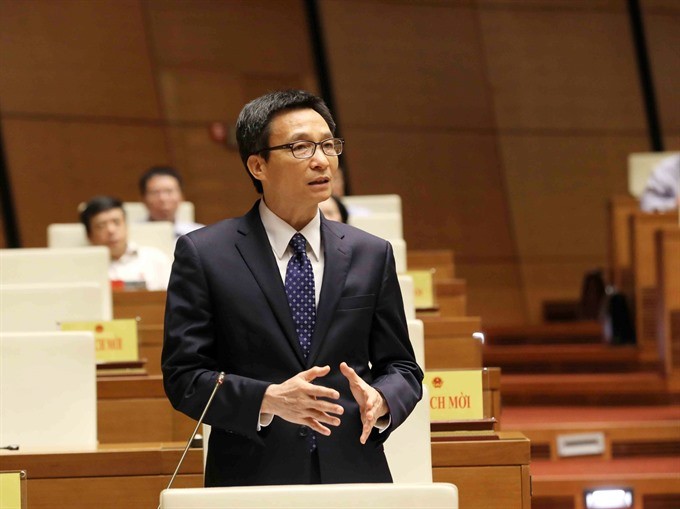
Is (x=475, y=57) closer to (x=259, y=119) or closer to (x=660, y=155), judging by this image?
(x=660, y=155)

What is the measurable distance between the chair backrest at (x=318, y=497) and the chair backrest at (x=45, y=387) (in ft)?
4.32

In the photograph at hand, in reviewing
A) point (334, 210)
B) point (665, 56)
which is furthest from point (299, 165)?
point (665, 56)

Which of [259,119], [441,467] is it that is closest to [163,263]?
[441,467]

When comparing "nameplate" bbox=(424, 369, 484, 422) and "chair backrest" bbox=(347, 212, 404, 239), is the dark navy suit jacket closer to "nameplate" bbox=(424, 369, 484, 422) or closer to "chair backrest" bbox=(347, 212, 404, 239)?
"nameplate" bbox=(424, 369, 484, 422)

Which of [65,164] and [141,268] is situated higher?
[65,164]

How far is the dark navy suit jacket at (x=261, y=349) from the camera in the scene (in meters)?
1.82

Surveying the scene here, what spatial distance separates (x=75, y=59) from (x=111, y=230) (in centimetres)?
192

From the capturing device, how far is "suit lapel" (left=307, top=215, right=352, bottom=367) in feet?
5.99

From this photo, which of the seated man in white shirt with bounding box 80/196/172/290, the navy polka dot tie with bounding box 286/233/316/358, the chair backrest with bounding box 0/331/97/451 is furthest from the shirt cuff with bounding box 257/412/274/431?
the seated man in white shirt with bounding box 80/196/172/290

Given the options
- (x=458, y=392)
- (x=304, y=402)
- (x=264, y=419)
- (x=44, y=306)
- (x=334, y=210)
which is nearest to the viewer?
(x=304, y=402)

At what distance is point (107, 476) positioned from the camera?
2562 millimetres

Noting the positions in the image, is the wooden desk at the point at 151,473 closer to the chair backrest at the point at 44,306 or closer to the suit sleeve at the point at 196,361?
the suit sleeve at the point at 196,361

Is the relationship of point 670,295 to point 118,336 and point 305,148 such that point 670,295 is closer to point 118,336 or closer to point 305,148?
point 118,336

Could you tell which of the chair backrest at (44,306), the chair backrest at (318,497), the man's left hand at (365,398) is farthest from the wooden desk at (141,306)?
the chair backrest at (318,497)
